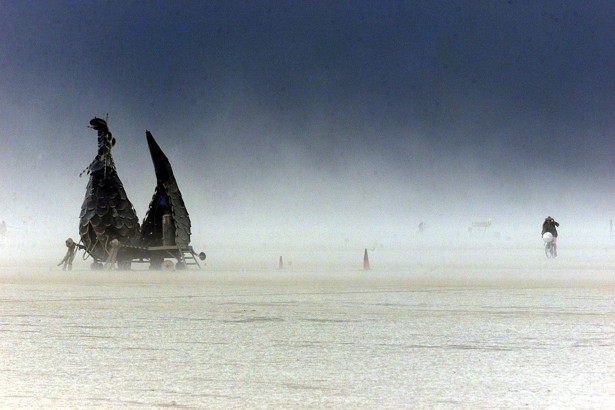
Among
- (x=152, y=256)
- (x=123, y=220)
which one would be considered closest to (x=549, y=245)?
(x=152, y=256)

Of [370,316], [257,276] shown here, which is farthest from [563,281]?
[370,316]

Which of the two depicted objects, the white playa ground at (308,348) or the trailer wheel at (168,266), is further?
the trailer wheel at (168,266)

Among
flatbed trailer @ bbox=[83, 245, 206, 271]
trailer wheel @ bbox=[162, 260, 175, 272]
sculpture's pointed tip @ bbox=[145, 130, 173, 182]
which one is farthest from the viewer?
trailer wheel @ bbox=[162, 260, 175, 272]

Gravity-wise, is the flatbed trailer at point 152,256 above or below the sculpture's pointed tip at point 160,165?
below

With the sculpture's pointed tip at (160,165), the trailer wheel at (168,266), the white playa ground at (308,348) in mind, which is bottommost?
the white playa ground at (308,348)

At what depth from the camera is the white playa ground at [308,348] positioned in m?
9.34

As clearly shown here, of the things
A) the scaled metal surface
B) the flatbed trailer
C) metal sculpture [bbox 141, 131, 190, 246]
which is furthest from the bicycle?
the scaled metal surface

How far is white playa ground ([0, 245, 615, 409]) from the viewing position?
934 centimetres

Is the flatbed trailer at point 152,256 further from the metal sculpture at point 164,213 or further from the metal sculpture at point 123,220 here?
the metal sculpture at point 164,213

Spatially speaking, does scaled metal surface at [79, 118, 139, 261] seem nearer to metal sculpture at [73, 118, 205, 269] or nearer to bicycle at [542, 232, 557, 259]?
metal sculpture at [73, 118, 205, 269]

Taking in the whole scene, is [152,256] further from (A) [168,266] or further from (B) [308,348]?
(B) [308,348]

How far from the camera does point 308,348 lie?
1253 centimetres

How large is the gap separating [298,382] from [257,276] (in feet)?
72.0

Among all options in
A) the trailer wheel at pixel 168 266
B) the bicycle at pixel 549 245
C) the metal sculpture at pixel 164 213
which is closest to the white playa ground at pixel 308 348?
the metal sculpture at pixel 164 213
